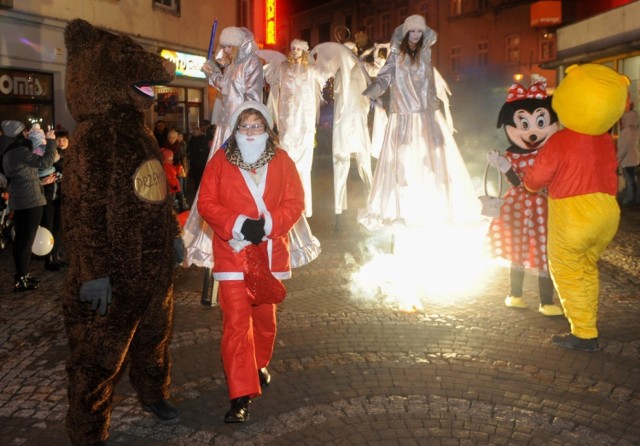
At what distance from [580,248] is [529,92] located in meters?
1.75

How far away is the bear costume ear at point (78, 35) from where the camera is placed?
11.7 ft

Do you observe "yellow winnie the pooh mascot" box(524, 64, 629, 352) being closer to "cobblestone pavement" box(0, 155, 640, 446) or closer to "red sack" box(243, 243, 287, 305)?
"cobblestone pavement" box(0, 155, 640, 446)

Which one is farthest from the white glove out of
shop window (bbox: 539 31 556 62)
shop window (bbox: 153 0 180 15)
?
shop window (bbox: 539 31 556 62)

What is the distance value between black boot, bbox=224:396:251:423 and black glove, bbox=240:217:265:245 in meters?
0.92

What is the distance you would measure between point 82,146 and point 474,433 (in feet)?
8.39

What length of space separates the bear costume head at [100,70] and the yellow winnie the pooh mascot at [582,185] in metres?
3.17

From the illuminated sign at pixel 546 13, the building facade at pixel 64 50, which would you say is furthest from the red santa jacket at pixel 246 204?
the illuminated sign at pixel 546 13

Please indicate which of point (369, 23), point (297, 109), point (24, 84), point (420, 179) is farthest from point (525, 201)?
point (369, 23)

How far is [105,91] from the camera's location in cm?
357

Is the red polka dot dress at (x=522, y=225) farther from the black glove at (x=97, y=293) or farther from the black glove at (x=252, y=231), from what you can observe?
the black glove at (x=97, y=293)

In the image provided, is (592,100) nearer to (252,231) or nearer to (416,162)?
(416,162)

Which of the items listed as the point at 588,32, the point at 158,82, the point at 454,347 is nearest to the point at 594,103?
the point at 454,347

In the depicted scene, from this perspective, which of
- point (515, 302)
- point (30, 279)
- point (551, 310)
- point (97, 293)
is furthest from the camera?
point (30, 279)

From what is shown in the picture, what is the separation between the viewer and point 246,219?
3.98 meters
